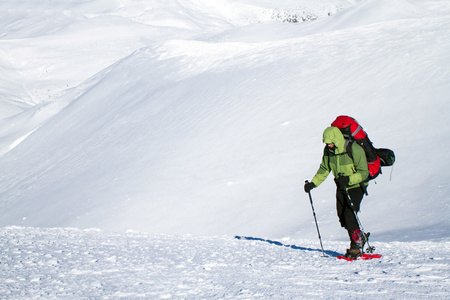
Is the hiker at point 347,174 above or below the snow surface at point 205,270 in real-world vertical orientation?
above

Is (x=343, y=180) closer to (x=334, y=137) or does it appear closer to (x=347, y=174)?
(x=347, y=174)

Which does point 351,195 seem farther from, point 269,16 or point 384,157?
point 269,16

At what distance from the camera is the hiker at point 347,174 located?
4105 mm

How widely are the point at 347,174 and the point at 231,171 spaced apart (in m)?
4.59

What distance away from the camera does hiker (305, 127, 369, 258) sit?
4.11 metres

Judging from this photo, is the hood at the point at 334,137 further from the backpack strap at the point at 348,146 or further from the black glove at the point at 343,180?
the black glove at the point at 343,180

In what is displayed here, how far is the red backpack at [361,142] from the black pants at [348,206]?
216 mm

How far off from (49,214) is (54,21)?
140ft

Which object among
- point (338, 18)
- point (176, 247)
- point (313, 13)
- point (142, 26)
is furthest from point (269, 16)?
point (176, 247)

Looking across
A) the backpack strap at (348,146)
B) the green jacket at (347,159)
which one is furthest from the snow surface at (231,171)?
the backpack strap at (348,146)

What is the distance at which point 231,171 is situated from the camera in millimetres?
8711

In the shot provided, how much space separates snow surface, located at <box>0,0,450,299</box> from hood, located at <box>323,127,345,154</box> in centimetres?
76

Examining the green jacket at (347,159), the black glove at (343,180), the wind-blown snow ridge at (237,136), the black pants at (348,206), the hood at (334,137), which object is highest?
the hood at (334,137)

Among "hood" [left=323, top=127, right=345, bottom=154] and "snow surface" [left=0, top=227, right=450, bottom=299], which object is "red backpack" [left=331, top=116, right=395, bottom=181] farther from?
"snow surface" [left=0, top=227, right=450, bottom=299]
